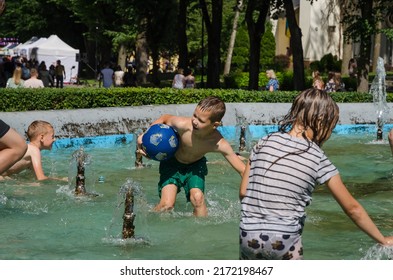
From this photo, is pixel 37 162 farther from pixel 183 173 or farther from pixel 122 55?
pixel 122 55

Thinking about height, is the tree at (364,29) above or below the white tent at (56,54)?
above

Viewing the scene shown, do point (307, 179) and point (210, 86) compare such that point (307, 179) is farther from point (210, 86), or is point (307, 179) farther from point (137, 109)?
point (210, 86)

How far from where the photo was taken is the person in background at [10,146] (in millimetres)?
6664

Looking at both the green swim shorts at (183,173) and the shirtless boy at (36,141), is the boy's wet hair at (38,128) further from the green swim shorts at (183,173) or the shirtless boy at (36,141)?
the green swim shorts at (183,173)

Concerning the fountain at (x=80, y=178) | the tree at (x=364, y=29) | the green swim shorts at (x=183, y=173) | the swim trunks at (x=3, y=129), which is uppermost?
the tree at (x=364, y=29)

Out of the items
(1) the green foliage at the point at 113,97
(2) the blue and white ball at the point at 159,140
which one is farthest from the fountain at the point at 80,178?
(1) the green foliage at the point at 113,97

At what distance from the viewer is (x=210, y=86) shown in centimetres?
3183

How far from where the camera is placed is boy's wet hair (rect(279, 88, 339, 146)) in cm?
480

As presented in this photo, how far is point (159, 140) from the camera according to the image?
27.6ft

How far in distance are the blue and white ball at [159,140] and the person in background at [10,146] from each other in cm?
184

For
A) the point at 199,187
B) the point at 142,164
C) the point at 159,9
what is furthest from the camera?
the point at 159,9

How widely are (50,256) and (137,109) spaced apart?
36.3 ft

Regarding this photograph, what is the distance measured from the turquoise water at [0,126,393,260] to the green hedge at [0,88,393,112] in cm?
454

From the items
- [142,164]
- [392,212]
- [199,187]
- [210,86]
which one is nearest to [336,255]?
[199,187]
